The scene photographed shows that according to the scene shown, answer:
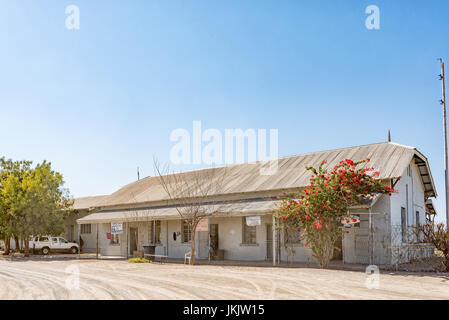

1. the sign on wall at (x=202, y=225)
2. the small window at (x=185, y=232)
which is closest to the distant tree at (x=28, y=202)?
the small window at (x=185, y=232)

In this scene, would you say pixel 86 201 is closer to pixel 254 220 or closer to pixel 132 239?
pixel 132 239

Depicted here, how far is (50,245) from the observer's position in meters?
33.4

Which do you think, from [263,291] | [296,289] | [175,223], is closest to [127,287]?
[263,291]

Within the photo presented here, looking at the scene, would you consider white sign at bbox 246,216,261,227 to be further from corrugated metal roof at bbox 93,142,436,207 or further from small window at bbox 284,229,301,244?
corrugated metal roof at bbox 93,142,436,207

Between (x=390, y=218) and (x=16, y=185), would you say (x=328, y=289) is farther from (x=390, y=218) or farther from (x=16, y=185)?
(x=16, y=185)

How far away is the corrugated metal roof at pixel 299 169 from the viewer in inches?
800

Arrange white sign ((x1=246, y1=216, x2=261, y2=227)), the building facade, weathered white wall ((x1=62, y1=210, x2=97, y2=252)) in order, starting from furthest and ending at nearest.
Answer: weathered white wall ((x1=62, y1=210, x2=97, y2=252)) → white sign ((x1=246, y1=216, x2=261, y2=227)) → the building facade

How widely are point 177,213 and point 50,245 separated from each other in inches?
557

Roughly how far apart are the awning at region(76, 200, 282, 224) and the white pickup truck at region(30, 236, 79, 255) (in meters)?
4.73

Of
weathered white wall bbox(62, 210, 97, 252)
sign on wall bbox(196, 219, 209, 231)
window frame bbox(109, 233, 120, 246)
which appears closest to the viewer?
sign on wall bbox(196, 219, 209, 231)

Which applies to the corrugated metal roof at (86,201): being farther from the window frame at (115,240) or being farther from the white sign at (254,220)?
the white sign at (254,220)

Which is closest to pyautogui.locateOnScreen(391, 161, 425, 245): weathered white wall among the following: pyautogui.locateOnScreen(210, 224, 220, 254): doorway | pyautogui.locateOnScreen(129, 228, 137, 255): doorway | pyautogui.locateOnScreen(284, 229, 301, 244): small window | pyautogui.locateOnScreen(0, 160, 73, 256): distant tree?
pyautogui.locateOnScreen(284, 229, 301, 244): small window

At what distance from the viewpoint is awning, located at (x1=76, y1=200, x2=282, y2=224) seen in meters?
20.8

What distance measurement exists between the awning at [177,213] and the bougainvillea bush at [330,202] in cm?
225
